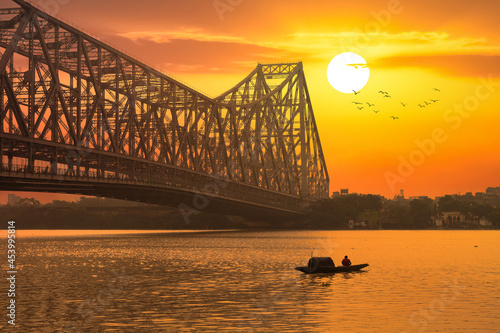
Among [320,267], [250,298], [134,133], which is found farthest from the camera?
[134,133]

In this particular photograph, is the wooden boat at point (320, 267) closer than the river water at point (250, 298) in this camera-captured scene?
No

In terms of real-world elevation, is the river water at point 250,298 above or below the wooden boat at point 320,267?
below

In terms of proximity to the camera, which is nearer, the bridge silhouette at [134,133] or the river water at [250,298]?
the river water at [250,298]

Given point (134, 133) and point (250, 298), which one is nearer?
point (250, 298)

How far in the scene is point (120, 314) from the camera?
33.2 metres

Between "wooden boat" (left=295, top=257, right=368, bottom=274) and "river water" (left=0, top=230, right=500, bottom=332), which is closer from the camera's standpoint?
"river water" (left=0, top=230, right=500, bottom=332)

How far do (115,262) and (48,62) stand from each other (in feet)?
89.2

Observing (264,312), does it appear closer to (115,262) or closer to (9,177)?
(115,262)

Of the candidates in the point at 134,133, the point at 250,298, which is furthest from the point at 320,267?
the point at 134,133

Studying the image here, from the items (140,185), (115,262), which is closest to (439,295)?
(115,262)

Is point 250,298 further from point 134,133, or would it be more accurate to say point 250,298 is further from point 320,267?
point 134,133

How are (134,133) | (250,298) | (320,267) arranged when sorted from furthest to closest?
(134,133)
(320,267)
(250,298)

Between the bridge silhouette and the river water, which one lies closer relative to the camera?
the river water

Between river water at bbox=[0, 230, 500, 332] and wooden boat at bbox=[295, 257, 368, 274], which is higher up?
wooden boat at bbox=[295, 257, 368, 274]
